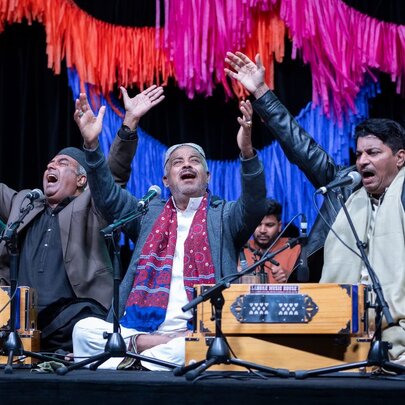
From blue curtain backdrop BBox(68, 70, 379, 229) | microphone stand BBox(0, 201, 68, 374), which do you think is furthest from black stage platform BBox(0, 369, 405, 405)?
blue curtain backdrop BBox(68, 70, 379, 229)

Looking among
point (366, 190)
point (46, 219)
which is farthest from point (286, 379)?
point (46, 219)

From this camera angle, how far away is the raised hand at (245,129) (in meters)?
3.94

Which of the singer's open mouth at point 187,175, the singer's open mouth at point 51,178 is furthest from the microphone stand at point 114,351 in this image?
the singer's open mouth at point 51,178

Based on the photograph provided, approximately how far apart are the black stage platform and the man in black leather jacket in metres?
0.73

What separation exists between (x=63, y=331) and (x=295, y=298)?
153 cm

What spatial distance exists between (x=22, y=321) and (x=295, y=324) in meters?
1.30

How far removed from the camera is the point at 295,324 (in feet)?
10.8

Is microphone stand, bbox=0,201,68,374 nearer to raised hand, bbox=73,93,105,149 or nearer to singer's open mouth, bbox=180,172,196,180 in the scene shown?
raised hand, bbox=73,93,105,149

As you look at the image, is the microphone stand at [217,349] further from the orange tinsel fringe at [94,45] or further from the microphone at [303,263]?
the orange tinsel fringe at [94,45]

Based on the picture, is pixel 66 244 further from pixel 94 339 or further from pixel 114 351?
pixel 114 351

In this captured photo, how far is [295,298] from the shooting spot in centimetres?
330

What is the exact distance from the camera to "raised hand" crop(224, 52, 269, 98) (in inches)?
170

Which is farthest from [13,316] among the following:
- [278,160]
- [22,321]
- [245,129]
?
[278,160]

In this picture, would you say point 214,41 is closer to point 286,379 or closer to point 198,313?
point 198,313
